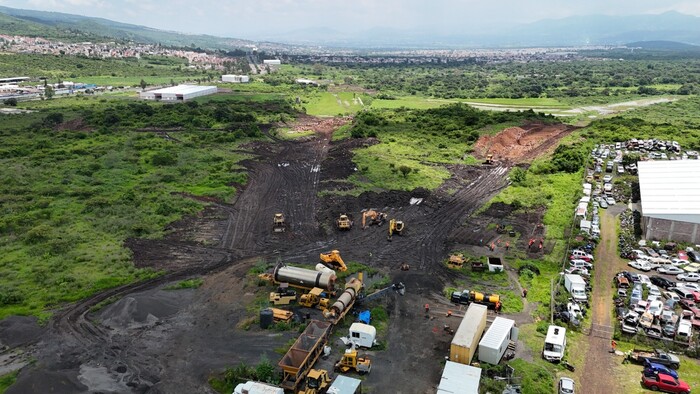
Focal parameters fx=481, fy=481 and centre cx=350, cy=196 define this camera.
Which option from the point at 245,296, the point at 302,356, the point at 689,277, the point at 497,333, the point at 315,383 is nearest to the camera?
the point at 315,383

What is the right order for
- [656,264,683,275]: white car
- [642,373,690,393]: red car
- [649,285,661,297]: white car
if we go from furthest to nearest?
[656,264,683,275]: white car → [649,285,661,297]: white car → [642,373,690,393]: red car

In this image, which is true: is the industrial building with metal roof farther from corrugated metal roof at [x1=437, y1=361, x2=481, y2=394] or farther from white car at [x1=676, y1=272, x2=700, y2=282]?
corrugated metal roof at [x1=437, y1=361, x2=481, y2=394]

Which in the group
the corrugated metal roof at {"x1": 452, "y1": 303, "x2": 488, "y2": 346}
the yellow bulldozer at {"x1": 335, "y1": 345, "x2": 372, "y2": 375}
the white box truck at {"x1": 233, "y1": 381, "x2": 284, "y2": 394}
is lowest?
the yellow bulldozer at {"x1": 335, "y1": 345, "x2": 372, "y2": 375}

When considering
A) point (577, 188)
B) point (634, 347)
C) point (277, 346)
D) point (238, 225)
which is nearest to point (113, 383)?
point (277, 346)

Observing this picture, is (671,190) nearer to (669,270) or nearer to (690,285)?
(669,270)

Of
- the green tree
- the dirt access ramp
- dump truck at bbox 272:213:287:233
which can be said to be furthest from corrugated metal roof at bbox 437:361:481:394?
the dirt access ramp

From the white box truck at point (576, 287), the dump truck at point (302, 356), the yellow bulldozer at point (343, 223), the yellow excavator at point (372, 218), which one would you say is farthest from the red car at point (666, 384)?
the yellow bulldozer at point (343, 223)

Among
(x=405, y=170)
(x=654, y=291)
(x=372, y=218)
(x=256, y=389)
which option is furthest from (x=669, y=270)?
(x=256, y=389)
